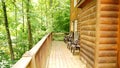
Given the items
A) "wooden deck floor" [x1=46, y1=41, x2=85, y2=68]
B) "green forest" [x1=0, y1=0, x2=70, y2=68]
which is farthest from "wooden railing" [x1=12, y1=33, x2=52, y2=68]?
"green forest" [x1=0, y1=0, x2=70, y2=68]

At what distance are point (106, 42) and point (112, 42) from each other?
17 centimetres

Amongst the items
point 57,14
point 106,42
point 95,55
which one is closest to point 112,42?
point 106,42

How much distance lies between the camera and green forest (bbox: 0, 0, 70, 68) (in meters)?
14.9

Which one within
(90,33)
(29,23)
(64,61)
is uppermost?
(29,23)

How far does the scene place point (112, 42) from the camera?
15.6ft

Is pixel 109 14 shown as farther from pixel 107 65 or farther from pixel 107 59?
pixel 107 65

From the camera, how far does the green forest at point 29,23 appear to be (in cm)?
1490

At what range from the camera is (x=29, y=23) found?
1505cm

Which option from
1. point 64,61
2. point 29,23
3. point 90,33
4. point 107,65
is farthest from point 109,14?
point 29,23

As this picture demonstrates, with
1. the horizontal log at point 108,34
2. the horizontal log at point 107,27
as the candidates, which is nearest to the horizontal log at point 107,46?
the horizontal log at point 108,34

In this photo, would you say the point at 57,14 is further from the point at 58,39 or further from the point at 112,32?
the point at 112,32

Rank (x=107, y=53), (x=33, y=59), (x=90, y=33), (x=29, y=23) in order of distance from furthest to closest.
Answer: (x=29, y=23), (x=90, y=33), (x=107, y=53), (x=33, y=59)

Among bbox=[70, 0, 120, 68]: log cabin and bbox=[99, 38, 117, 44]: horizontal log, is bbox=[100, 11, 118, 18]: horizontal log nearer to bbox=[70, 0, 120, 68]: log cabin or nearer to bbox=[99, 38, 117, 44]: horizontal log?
bbox=[70, 0, 120, 68]: log cabin

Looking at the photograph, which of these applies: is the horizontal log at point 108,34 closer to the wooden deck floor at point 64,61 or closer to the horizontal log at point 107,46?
the horizontal log at point 107,46
